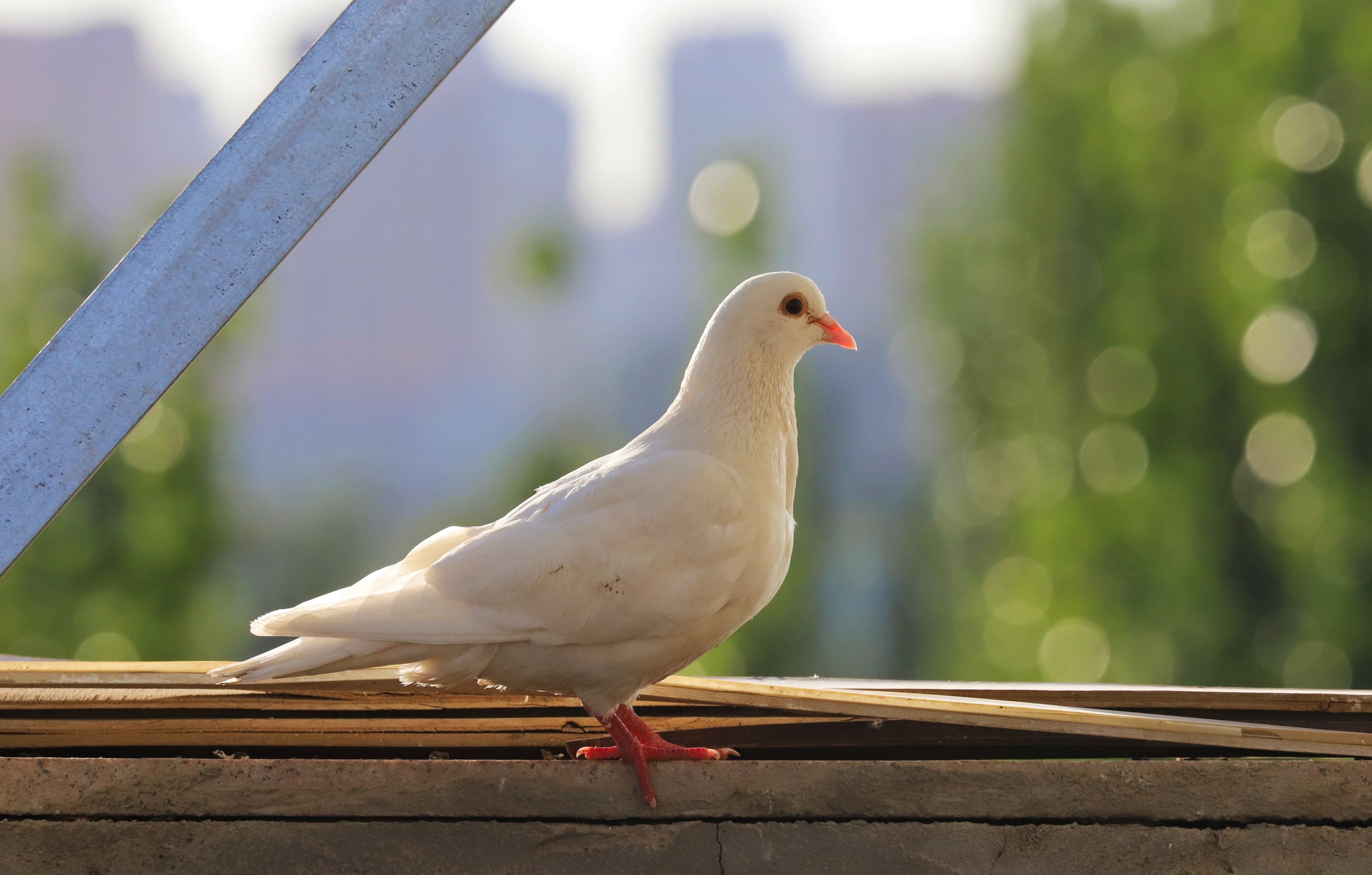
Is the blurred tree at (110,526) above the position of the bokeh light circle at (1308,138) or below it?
above

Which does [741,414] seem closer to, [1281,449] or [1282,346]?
[1281,449]

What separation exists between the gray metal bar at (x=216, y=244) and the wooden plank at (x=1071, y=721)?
4.06 feet

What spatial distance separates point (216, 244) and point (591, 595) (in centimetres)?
116

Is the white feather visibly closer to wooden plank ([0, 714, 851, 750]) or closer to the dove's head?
wooden plank ([0, 714, 851, 750])

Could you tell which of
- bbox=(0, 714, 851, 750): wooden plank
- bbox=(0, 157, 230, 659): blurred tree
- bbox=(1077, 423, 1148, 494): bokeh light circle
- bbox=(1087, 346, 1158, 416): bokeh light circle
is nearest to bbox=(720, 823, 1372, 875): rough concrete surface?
bbox=(0, 714, 851, 750): wooden plank

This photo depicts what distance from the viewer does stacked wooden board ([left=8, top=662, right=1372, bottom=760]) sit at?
2.26 m

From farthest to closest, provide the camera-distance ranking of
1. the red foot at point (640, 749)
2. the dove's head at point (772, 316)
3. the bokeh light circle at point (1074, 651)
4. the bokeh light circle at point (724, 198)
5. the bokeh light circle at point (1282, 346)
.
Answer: the bokeh light circle at point (724, 198), the bokeh light circle at point (1074, 651), the bokeh light circle at point (1282, 346), the dove's head at point (772, 316), the red foot at point (640, 749)

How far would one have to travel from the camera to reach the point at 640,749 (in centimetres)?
235

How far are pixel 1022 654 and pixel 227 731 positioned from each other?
1194cm

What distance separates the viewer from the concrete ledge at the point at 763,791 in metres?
2.25

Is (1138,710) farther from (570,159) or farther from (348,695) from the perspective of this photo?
(570,159)

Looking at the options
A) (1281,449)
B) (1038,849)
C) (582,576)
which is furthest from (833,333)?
(1281,449)

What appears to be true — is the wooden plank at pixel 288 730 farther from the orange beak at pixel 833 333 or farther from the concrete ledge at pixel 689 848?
the orange beak at pixel 833 333

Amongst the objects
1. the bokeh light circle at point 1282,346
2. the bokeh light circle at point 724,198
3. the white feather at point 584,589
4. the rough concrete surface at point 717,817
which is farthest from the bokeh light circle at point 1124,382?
the rough concrete surface at point 717,817
